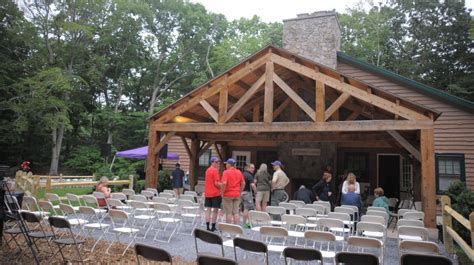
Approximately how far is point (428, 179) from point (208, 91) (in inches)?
250

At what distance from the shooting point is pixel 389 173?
12688 millimetres

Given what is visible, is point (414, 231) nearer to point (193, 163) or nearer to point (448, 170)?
point (448, 170)

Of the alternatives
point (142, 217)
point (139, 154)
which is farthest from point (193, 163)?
point (142, 217)

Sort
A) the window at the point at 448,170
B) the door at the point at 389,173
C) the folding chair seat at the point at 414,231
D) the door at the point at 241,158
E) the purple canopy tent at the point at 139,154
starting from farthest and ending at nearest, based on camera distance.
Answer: the purple canopy tent at the point at 139,154 → the door at the point at 241,158 → the door at the point at 389,173 → the window at the point at 448,170 → the folding chair seat at the point at 414,231

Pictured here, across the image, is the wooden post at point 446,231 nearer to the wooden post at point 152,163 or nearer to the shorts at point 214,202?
the shorts at point 214,202

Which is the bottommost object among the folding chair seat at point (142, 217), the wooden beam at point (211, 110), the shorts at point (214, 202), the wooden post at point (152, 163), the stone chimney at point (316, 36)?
the folding chair seat at point (142, 217)

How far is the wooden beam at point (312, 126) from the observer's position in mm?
8125

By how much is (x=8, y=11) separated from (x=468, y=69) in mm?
29801

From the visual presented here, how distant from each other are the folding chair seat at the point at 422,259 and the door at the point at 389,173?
33.4 feet

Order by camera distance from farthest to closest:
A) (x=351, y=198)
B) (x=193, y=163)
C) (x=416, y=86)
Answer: (x=193, y=163) < (x=416, y=86) < (x=351, y=198)

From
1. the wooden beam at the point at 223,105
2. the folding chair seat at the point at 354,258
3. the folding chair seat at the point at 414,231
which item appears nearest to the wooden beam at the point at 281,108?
the wooden beam at the point at 223,105

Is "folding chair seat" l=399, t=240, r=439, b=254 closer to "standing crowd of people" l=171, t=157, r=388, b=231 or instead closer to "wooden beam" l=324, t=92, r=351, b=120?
"standing crowd of people" l=171, t=157, r=388, b=231

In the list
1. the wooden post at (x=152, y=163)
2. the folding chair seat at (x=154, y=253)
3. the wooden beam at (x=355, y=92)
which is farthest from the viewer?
the wooden post at (x=152, y=163)

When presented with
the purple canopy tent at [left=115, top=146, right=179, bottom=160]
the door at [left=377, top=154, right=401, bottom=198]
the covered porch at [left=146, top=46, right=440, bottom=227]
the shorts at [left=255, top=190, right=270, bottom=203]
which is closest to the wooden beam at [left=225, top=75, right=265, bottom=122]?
the covered porch at [left=146, top=46, right=440, bottom=227]
